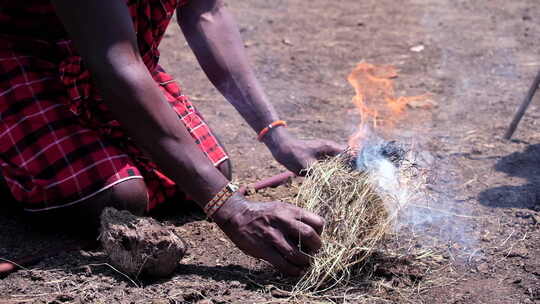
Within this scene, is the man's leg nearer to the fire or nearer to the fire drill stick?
the fire

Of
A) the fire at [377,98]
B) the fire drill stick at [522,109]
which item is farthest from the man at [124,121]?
the fire drill stick at [522,109]

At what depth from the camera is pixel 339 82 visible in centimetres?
529

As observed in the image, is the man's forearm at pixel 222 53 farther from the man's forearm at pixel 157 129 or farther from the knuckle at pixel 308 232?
the knuckle at pixel 308 232

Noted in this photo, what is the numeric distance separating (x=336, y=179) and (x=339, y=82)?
2700 millimetres

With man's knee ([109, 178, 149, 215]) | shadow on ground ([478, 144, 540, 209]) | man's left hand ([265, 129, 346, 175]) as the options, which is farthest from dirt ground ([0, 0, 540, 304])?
man's left hand ([265, 129, 346, 175])

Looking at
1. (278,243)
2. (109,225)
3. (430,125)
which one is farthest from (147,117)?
(430,125)

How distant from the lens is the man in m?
2.38

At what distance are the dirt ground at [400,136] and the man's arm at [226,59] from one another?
0.49m

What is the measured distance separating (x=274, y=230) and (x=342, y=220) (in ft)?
1.11

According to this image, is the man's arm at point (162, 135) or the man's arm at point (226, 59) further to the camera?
the man's arm at point (226, 59)

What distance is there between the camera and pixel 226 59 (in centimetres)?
332

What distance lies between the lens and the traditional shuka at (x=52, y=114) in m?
2.90

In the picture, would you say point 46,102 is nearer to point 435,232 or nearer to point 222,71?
point 222,71

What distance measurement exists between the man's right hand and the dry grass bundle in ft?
0.29
